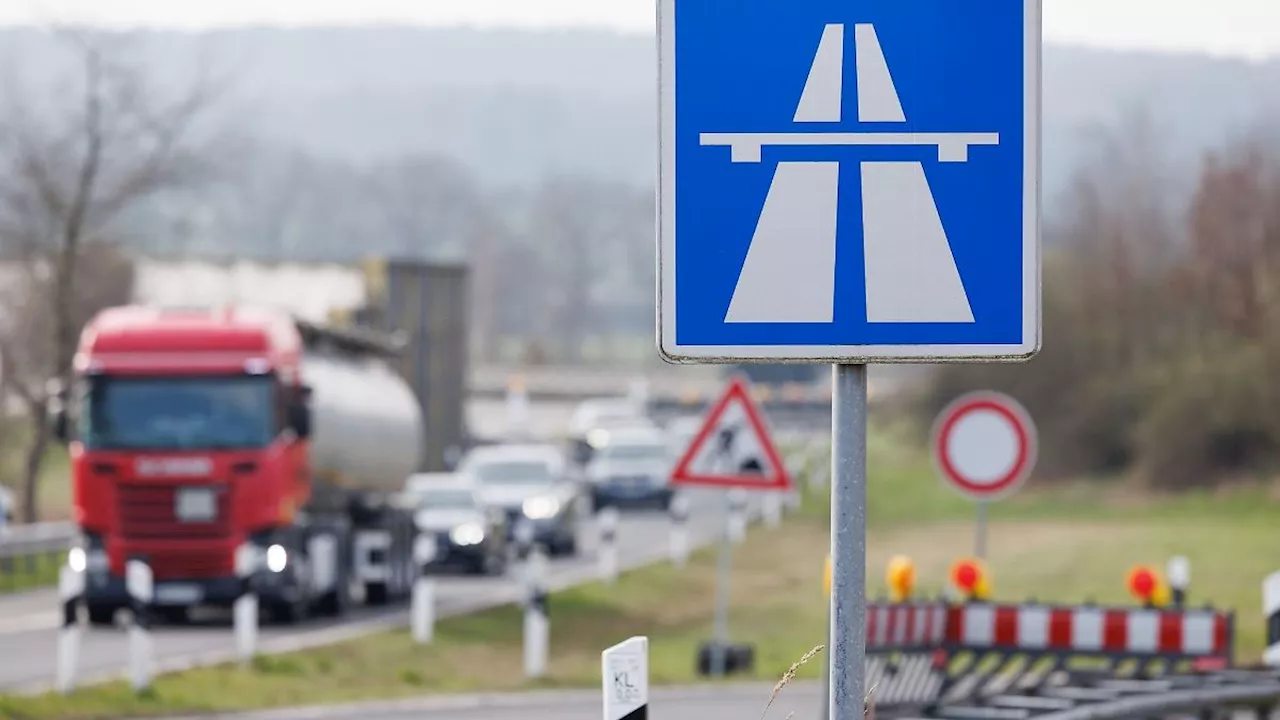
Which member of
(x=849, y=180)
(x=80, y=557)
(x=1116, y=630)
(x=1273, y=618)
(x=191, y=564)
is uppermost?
(x=849, y=180)

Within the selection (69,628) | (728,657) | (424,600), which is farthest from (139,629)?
(424,600)

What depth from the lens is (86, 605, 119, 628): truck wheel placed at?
25797mm

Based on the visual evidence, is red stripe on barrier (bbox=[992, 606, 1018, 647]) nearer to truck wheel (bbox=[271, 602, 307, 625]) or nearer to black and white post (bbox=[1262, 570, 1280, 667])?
black and white post (bbox=[1262, 570, 1280, 667])

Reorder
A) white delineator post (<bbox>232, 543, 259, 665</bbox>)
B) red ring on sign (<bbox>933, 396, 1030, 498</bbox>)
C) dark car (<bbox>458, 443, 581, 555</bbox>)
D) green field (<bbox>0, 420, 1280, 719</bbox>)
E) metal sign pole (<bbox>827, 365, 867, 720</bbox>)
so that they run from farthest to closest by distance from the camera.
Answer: dark car (<bbox>458, 443, 581, 555</bbox>) → white delineator post (<bbox>232, 543, 259, 665</bbox>) → green field (<bbox>0, 420, 1280, 719</bbox>) → red ring on sign (<bbox>933, 396, 1030, 498</bbox>) → metal sign pole (<bbox>827, 365, 867, 720</bbox>)

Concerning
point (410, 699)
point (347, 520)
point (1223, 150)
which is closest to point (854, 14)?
point (410, 699)

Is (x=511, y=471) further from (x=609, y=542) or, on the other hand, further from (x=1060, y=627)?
(x=1060, y=627)

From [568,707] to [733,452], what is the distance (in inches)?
83.9

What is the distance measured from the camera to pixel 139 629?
18094mm

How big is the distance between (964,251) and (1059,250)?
167 ft

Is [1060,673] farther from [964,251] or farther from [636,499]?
[636,499]

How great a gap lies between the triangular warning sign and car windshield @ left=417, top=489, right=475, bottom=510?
Result: 17.3 m

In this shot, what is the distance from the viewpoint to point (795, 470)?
58062 mm

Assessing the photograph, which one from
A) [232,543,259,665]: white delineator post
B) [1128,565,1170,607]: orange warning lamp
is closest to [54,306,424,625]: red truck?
[232,543,259,665]: white delineator post

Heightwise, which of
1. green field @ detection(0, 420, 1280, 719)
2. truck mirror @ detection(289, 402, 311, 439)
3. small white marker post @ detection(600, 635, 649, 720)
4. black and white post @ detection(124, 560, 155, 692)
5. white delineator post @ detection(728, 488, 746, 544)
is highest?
small white marker post @ detection(600, 635, 649, 720)
